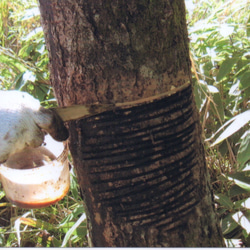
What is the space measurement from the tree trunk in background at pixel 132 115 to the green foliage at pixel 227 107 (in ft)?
1.34

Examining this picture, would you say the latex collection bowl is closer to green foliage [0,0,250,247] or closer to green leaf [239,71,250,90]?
green foliage [0,0,250,247]

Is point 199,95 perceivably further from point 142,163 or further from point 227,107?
point 142,163

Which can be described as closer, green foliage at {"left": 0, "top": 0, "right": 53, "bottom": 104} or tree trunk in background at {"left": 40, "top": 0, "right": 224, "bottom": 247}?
tree trunk in background at {"left": 40, "top": 0, "right": 224, "bottom": 247}

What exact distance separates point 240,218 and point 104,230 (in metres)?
0.68

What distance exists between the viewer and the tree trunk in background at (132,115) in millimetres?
790

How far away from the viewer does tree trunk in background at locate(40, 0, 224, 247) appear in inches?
31.1

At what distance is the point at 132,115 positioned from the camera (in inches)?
32.5

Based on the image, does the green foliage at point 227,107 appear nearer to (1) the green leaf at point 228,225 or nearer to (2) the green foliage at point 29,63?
(1) the green leaf at point 228,225

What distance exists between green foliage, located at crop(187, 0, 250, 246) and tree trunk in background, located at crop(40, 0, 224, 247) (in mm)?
409

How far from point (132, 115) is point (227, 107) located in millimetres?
1055

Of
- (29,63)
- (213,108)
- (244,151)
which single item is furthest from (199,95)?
(29,63)

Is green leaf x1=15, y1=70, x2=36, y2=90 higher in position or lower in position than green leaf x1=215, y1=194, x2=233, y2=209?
higher

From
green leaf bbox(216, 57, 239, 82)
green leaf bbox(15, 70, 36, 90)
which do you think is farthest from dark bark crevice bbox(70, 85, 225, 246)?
green leaf bbox(15, 70, 36, 90)

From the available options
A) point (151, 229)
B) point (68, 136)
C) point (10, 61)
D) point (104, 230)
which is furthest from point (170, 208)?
point (10, 61)
